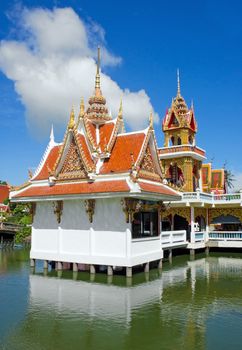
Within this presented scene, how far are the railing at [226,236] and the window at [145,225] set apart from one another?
333 inches

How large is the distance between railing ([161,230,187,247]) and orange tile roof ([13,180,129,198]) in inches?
200

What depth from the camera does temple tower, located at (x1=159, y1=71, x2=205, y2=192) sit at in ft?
84.1

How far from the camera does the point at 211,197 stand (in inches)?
974

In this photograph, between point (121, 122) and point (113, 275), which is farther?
point (121, 122)

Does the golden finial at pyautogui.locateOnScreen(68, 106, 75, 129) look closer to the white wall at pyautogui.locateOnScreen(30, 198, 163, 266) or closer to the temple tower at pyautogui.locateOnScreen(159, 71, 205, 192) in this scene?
the white wall at pyautogui.locateOnScreen(30, 198, 163, 266)

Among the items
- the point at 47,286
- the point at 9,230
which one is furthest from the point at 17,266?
the point at 9,230

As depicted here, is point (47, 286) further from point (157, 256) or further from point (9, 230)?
point (9, 230)

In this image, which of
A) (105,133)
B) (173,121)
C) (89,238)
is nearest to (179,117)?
(173,121)

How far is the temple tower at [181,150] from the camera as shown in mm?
25625

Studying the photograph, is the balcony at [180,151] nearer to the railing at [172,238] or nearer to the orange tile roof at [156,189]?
the railing at [172,238]

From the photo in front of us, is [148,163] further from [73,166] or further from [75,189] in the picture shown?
[75,189]

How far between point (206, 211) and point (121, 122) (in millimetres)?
10295

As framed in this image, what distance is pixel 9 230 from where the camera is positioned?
113ft

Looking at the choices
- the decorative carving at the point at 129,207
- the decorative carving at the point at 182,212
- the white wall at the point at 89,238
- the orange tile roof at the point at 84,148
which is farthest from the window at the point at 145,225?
the decorative carving at the point at 182,212
